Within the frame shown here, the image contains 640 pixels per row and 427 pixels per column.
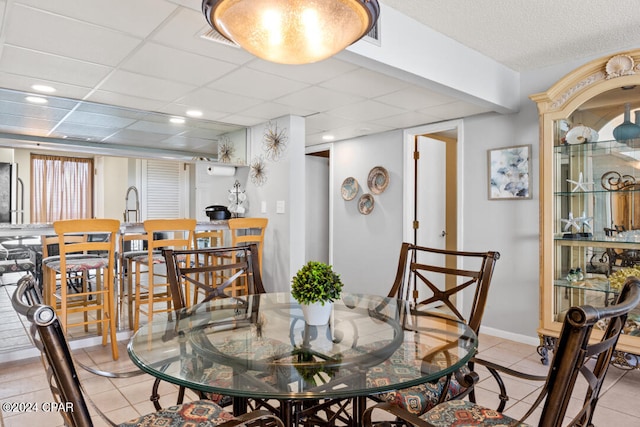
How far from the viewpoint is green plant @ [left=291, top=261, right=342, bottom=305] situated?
1583 mm

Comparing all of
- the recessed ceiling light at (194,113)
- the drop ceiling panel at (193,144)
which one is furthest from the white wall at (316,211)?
the recessed ceiling light at (194,113)

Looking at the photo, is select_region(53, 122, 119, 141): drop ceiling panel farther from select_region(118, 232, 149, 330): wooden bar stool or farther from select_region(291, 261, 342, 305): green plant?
select_region(291, 261, 342, 305): green plant

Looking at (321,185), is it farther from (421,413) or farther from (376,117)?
(421,413)

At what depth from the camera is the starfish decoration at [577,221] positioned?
3.11m

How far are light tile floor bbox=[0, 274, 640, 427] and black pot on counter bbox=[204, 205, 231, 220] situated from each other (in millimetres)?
1604

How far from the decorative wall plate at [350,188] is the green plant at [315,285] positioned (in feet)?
12.0

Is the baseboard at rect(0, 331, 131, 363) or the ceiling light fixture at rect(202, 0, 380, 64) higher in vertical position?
the ceiling light fixture at rect(202, 0, 380, 64)

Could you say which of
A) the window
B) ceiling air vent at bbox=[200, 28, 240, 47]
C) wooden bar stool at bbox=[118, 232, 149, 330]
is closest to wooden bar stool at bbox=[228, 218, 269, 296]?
wooden bar stool at bbox=[118, 232, 149, 330]

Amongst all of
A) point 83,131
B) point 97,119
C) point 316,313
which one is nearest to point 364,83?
point 316,313

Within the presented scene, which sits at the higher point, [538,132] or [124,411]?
[538,132]

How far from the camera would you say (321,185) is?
20.4ft

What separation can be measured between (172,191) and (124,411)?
2.87m

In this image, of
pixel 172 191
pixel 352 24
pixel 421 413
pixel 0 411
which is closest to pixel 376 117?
pixel 172 191

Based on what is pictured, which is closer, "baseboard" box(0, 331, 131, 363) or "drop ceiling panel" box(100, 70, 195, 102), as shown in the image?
"drop ceiling panel" box(100, 70, 195, 102)
